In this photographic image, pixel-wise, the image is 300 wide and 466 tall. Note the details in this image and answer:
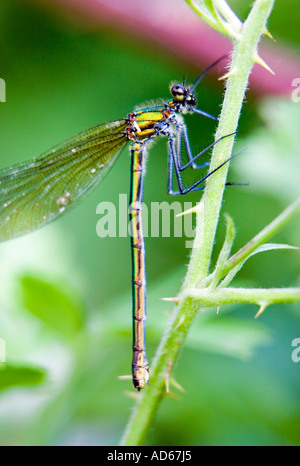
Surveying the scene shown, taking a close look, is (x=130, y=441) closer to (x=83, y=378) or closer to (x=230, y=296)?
(x=230, y=296)

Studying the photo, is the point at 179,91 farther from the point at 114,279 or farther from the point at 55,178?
the point at 114,279

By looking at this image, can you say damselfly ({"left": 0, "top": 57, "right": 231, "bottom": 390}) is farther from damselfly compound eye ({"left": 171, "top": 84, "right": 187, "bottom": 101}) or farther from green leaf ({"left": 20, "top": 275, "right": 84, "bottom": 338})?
green leaf ({"left": 20, "top": 275, "right": 84, "bottom": 338})

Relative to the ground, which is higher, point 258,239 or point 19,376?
point 258,239

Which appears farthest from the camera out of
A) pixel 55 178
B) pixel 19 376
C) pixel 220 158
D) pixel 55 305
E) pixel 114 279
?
pixel 114 279

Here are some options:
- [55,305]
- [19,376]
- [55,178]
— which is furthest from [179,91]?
[19,376]

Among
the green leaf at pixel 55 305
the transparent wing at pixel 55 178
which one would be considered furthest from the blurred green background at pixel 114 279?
the transparent wing at pixel 55 178

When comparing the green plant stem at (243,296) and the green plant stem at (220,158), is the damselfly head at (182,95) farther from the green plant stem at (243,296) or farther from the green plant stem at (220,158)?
the green plant stem at (243,296)
